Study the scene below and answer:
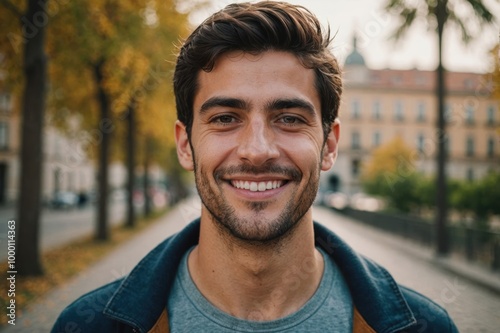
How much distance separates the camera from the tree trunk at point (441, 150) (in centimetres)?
1267

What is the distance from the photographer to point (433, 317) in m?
1.99

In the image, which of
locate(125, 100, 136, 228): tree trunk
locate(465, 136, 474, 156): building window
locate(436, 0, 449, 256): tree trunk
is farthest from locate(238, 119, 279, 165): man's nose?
locate(465, 136, 474, 156): building window

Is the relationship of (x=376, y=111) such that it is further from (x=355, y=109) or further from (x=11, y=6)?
(x=11, y=6)

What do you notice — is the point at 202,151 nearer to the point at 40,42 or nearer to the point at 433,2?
the point at 40,42

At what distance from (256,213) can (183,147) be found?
571 millimetres

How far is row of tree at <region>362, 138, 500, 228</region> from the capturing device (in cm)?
1304

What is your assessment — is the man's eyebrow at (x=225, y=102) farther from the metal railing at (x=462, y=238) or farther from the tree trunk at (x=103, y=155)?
the tree trunk at (x=103, y=155)

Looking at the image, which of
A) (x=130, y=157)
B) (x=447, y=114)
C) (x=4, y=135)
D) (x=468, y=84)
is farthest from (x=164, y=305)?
(x=468, y=84)

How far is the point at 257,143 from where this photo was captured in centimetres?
190

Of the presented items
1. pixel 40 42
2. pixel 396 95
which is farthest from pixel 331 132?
pixel 396 95

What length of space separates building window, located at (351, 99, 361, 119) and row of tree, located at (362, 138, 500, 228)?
2744 centimetres

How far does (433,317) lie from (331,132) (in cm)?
90

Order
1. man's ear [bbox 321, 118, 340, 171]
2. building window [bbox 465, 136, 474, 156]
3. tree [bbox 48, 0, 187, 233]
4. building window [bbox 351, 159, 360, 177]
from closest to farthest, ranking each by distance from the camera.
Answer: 1. man's ear [bbox 321, 118, 340, 171]
2. tree [bbox 48, 0, 187, 233]
3. building window [bbox 465, 136, 474, 156]
4. building window [bbox 351, 159, 360, 177]

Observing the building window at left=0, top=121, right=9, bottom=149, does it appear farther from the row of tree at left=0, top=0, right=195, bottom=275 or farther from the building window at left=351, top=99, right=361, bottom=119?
the building window at left=351, top=99, right=361, bottom=119
